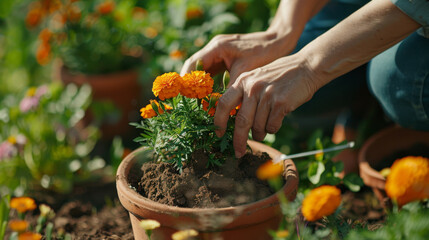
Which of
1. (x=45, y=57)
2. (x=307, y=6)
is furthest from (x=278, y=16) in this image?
(x=45, y=57)

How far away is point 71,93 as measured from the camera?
A: 110 inches

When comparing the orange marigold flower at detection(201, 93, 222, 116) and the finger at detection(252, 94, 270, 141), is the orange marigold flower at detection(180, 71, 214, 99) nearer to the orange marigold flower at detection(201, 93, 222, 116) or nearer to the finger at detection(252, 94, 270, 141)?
the orange marigold flower at detection(201, 93, 222, 116)

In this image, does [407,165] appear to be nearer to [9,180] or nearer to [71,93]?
[9,180]

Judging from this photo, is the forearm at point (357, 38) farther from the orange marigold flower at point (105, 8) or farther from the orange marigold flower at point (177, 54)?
the orange marigold flower at point (105, 8)

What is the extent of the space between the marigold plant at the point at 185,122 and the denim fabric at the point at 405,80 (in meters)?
0.74


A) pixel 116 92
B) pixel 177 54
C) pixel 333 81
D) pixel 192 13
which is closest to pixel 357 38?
pixel 333 81

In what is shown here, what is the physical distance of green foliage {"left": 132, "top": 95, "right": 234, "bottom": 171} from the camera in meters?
1.43

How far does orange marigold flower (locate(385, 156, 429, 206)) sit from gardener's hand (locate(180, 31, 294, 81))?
73 centimetres

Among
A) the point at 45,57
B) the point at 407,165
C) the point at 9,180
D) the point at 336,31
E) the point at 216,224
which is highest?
the point at 336,31

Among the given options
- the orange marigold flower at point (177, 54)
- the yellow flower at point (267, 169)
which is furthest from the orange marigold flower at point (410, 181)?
the orange marigold flower at point (177, 54)

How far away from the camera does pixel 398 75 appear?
1.77 metres

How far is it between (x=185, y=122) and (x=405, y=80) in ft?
2.98

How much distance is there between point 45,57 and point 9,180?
107 cm

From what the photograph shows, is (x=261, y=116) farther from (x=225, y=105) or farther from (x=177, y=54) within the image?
(x=177, y=54)
